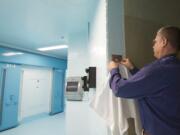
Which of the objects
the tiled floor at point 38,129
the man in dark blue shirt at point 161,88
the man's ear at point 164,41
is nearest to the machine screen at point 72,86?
the tiled floor at point 38,129

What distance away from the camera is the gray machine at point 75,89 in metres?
3.33

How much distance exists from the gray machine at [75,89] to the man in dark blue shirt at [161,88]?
2.33 m

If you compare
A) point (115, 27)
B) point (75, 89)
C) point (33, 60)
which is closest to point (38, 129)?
point (33, 60)

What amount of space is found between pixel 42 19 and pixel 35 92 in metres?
4.20

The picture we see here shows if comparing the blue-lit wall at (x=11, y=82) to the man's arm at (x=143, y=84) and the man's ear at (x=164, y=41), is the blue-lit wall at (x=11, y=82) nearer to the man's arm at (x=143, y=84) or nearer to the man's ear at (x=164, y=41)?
the man's arm at (x=143, y=84)

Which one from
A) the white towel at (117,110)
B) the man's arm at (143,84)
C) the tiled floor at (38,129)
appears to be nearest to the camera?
the man's arm at (143,84)

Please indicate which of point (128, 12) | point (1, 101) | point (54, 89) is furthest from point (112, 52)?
point (54, 89)

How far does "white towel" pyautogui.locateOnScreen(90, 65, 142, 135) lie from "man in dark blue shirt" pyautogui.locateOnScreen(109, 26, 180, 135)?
0.10 meters

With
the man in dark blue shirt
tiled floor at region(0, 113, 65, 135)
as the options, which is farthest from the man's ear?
tiled floor at region(0, 113, 65, 135)

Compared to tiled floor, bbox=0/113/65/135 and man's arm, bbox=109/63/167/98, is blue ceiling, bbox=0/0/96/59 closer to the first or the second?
man's arm, bbox=109/63/167/98

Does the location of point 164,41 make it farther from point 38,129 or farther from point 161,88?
point 38,129

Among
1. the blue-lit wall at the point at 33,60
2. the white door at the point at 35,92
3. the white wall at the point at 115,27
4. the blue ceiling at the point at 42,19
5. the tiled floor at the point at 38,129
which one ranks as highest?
the blue ceiling at the point at 42,19

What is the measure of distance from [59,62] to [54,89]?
1.32 meters

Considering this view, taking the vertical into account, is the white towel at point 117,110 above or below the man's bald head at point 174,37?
below
